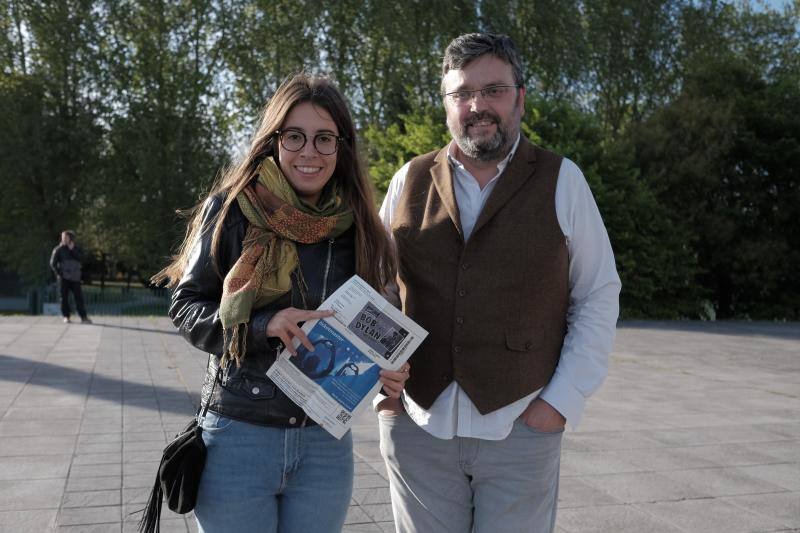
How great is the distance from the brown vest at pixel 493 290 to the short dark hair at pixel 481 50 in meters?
0.34

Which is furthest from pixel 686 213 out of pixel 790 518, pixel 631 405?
pixel 790 518

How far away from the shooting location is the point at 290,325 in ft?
7.39

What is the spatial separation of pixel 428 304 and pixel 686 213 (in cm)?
2146

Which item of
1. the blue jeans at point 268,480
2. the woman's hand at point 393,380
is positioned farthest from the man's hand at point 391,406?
the blue jeans at point 268,480

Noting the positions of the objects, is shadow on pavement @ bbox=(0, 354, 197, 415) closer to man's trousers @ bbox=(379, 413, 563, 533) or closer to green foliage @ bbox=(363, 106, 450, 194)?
man's trousers @ bbox=(379, 413, 563, 533)

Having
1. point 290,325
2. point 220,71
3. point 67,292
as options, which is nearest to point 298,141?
point 290,325

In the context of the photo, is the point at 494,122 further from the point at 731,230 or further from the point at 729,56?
the point at 729,56

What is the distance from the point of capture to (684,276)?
21234 mm

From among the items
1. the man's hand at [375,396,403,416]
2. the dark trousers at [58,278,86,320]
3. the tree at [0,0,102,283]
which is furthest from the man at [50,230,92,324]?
the man's hand at [375,396,403,416]

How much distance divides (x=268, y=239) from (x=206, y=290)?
26cm

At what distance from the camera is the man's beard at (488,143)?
2.71m

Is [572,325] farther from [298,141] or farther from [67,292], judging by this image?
[67,292]

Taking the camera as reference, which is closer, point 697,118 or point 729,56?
point 697,118

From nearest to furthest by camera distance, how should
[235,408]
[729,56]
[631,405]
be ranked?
[235,408]
[631,405]
[729,56]
